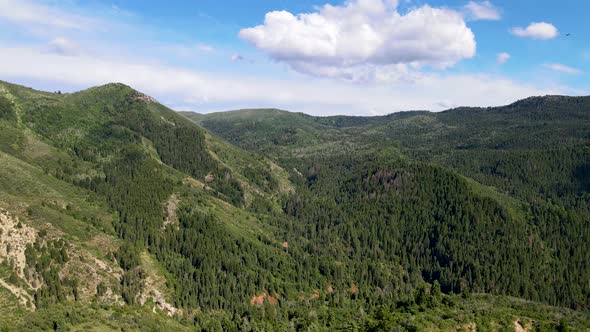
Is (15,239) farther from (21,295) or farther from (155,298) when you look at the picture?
(155,298)

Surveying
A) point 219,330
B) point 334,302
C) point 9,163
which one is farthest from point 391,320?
point 9,163

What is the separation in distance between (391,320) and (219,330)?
56053 millimetres

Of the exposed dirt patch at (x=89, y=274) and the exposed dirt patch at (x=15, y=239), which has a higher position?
the exposed dirt patch at (x=15, y=239)

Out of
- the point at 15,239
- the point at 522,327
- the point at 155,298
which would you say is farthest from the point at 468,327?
the point at 15,239

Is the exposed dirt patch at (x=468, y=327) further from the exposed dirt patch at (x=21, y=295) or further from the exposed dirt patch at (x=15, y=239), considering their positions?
the exposed dirt patch at (x=15, y=239)

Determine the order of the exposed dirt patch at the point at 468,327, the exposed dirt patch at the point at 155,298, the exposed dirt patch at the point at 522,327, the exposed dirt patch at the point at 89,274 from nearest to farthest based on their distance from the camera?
the exposed dirt patch at the point at 468,327 < the exposed dirt patch at the point at 522,327 < the exposed dirt patch at the point at 89,274 < the exposed dirt patch at the point at 155,298

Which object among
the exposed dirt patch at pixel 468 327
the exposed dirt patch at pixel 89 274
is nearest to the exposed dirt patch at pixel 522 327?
the exposed dirt patch at pixel 468 327

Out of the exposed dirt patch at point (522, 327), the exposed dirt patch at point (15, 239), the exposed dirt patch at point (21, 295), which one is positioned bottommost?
the exposed dirt patch at point (21, 295)

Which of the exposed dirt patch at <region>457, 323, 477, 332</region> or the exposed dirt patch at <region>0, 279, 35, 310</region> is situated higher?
the exposed dirt patch at <region>457, 323, 477, 332</region>

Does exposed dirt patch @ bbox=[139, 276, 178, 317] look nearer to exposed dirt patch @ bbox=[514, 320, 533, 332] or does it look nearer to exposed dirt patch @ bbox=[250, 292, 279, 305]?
exposed dirt patch @ bbox=[250, 292, 279, 305]

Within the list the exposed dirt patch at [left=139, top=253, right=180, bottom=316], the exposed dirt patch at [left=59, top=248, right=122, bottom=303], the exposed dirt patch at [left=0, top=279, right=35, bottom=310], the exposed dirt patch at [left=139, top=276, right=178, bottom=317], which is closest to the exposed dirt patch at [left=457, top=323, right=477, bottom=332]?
the exposed dirt patch at [left=139, top=276, right=178, bottom=317]

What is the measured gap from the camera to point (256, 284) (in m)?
196

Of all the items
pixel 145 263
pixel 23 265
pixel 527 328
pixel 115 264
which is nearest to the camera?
pixel 527 328

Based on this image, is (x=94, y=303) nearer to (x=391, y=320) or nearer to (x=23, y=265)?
(x=23, y=265)
